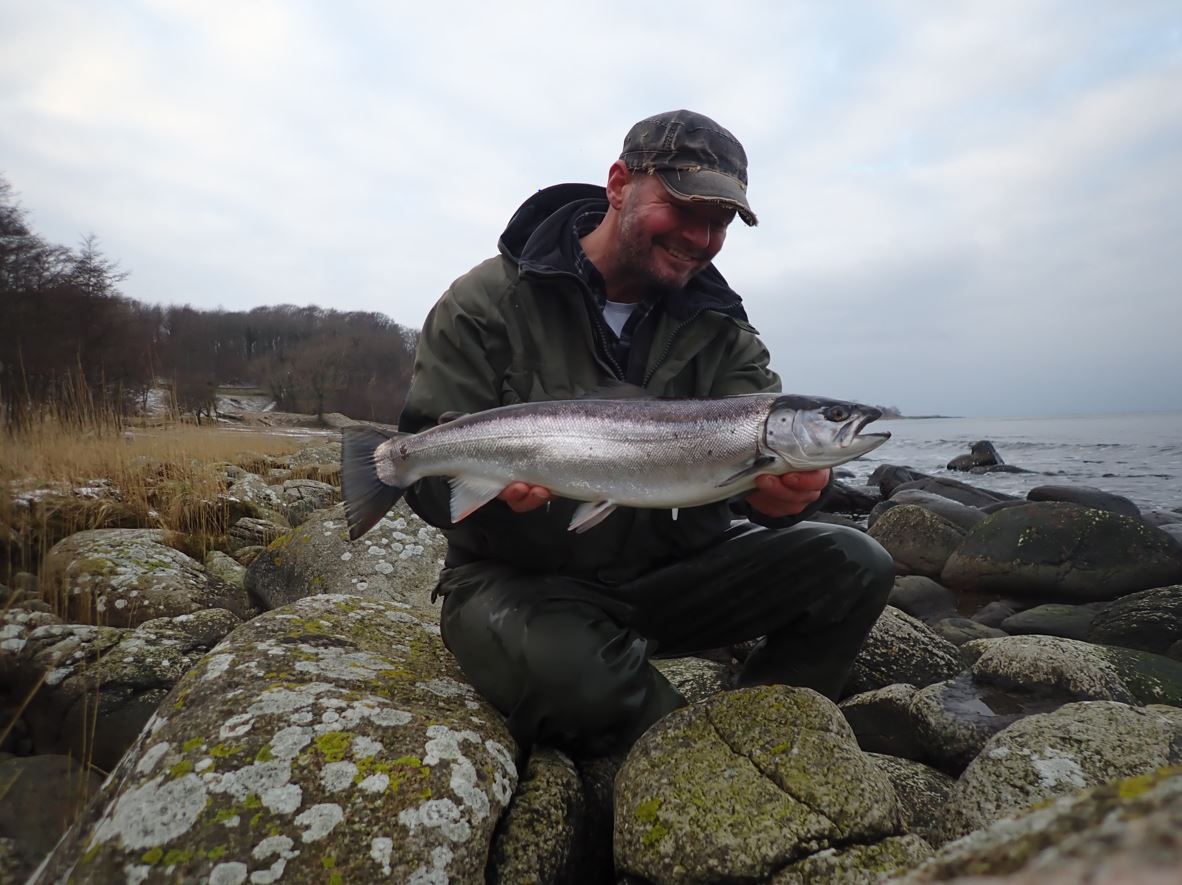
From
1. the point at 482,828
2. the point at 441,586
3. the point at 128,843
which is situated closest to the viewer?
the point at 128,843

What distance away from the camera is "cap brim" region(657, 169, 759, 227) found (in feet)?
13.1

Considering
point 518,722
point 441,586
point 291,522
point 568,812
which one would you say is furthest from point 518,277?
point 291,522

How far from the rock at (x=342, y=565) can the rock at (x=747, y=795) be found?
3.53 m

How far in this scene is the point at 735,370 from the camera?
4.46 meters

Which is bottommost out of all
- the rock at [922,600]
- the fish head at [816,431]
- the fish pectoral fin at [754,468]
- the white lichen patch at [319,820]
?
the rock at [922,600]

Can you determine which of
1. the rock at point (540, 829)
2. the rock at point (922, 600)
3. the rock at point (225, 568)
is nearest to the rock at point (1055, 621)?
the rock at point (922, 600)

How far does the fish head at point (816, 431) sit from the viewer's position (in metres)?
3.39

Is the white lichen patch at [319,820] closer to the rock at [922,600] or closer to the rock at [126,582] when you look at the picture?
the rock at [126,582]

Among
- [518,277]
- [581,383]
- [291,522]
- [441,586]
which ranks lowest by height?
[291,522]

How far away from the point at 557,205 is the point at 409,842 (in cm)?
399

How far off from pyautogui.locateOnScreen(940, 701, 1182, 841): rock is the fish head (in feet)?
4.65

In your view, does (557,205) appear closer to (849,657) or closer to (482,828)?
(849,657)

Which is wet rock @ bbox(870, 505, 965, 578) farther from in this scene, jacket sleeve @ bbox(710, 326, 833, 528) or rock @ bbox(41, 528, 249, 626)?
rock @ bbox(41, 528, 249, 626)

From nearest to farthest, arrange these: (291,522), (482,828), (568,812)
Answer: (482,828) → (568,812) → (291,522)
